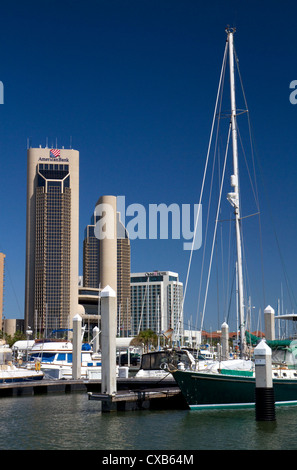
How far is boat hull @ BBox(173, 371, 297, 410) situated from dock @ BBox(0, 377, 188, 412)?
335 cm

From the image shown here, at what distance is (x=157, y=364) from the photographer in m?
47.2

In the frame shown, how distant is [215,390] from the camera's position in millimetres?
32250

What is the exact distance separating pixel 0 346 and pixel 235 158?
30.4 metres

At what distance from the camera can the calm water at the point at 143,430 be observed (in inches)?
950

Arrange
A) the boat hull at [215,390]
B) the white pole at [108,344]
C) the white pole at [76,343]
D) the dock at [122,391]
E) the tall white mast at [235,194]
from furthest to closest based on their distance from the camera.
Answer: the white pole at [76,343] → the tall white mast at [235,194] → the dock at [122,391] → the white pole at [108,344] → the boat hull at [215,390]

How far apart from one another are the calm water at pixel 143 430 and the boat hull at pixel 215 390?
603 mm

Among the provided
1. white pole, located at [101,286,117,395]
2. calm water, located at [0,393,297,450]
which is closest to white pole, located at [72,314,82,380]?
calm water, located at [0,393,297,450]

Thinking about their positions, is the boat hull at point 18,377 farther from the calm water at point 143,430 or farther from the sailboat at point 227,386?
the sailboat at point 227,386

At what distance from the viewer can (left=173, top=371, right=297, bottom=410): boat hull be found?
105 feet

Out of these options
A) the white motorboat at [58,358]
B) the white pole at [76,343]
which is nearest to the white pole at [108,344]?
the white pole at [76,343]

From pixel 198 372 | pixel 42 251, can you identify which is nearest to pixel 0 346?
pixel 198 372

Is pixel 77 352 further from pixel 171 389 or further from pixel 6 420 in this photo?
pixel 6 420
